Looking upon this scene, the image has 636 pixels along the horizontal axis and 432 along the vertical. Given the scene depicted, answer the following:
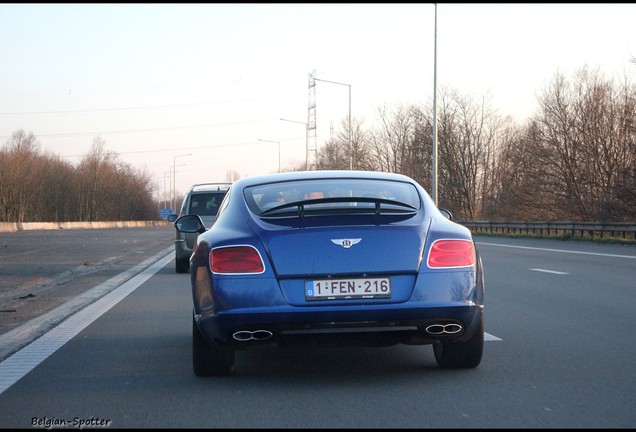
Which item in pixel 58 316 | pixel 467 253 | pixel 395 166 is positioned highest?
pixel 395 166

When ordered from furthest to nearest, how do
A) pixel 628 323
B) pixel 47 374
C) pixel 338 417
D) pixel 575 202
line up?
1. pixel 575 202
2. pixel 628 323
3. pixel 47 374
4. pixel 338 417


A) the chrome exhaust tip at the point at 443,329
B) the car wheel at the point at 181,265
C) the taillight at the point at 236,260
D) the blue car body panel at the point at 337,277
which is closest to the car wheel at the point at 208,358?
the blue car body panel at the point at 337,277

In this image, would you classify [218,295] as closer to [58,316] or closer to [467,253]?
[467,253]

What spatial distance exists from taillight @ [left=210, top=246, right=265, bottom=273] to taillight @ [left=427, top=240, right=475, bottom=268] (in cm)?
112

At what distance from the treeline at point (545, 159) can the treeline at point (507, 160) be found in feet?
0.19

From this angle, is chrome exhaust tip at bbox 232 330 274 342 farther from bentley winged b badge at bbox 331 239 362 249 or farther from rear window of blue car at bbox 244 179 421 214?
rear window of blue car at bbox 244 179 421 214

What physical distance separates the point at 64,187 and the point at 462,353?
126466mm

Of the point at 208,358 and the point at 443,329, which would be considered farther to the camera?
the point at 208,358

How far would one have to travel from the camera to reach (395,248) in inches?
235

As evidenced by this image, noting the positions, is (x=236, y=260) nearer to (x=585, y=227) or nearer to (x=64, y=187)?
(x=585, y=227)

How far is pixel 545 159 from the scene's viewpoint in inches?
1934

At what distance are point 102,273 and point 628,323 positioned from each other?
41.4 feet

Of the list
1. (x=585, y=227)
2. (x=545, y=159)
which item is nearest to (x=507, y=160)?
(x=545, y=159)

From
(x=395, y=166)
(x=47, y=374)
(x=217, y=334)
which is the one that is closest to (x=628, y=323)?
(x=217, y=334)
